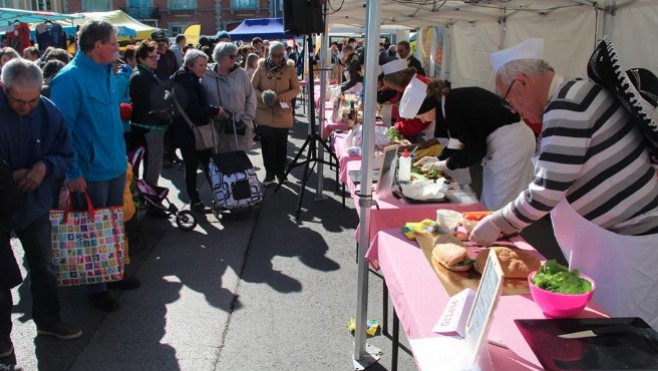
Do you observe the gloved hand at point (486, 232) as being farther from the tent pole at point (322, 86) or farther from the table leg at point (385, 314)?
the tent pole at point (322, 86)

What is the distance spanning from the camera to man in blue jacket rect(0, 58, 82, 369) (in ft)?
8.45

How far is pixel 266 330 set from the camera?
10.6ft

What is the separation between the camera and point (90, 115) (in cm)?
316

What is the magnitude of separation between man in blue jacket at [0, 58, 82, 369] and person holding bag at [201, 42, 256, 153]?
2483mm

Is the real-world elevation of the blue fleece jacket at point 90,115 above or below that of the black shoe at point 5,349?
above

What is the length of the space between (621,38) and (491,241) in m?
3.67

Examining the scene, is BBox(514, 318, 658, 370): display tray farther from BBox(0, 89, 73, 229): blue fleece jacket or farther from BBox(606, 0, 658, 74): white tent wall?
BBox(606, 0, 658, 74): white tent wall

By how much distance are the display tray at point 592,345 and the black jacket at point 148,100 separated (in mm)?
4198

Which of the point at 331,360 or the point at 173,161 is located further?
the point at 173,161

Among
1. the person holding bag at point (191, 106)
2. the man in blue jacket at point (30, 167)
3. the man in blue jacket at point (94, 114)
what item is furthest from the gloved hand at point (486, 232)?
the person holding bag at point (191, 106)

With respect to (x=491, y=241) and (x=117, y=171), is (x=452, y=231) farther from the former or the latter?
(x=117, y=171)

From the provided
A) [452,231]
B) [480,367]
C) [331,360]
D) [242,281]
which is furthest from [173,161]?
[480,367]

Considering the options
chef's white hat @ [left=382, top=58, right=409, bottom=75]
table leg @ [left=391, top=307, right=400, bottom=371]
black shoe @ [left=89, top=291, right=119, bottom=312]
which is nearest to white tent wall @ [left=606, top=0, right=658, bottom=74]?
chef's white hat @ [left=382, top=58, right=409, bottom=75]

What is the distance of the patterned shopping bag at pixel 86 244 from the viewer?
3.12 m
